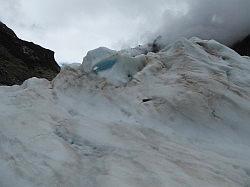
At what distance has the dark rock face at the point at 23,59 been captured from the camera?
225ft

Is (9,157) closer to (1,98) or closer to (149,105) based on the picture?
(1,98)

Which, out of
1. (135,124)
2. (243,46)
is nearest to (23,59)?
(243,46)

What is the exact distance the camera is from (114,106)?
1166cm

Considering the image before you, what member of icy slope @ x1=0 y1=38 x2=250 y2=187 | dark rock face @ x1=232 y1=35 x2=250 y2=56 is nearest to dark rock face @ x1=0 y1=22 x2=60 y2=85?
dark rock face @ x1=232 y1=35 x2=250 y2=56

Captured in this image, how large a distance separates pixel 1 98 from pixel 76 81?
191cm

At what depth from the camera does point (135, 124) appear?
10828 mm

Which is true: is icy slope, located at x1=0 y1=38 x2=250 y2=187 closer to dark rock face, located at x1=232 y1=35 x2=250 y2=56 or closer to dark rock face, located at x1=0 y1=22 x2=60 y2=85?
dark rock face, located at x1=232 y1=35 x2=250 y2=56

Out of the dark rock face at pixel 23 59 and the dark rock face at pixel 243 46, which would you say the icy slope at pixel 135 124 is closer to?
the dark rock face at pixel 243 46

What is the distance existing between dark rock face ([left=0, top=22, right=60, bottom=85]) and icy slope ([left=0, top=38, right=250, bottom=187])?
5082 centimetres

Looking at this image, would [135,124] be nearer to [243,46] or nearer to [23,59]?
[243,46]

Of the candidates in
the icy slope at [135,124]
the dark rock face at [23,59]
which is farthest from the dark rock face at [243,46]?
the dark rock face at [23,59]

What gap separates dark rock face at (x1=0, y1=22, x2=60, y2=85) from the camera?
68562 mm

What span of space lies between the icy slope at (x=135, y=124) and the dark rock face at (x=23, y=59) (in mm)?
50824

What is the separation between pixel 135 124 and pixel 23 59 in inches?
2812
